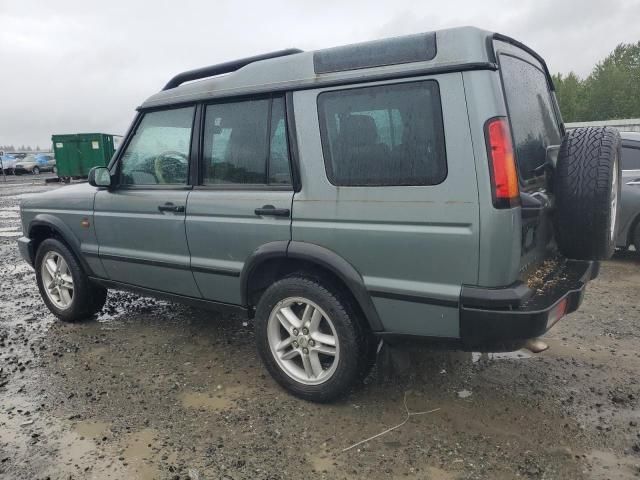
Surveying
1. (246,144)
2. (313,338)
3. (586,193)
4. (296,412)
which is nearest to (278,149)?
(246,144)

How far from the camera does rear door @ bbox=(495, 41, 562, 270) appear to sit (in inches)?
103

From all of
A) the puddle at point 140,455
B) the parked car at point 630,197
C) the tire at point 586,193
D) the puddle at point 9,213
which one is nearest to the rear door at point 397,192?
the tire at point 586,193

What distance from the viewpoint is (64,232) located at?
14.8 ft

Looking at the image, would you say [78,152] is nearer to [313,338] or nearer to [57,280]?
[57,280]

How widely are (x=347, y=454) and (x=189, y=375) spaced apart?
4.70 ft

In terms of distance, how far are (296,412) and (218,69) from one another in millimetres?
2410

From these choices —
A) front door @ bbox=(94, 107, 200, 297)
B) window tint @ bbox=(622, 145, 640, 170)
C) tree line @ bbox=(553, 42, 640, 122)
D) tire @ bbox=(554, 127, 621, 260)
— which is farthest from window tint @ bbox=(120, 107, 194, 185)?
tree line @ bbox=(553, 42, 640, 122)

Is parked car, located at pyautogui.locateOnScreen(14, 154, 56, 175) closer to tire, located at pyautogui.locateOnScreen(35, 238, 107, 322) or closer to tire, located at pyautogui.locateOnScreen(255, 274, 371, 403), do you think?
tire, located at pyautogui.locateOnScreen(35, 238, 107, 322)

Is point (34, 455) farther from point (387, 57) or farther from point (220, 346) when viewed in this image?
point (387, 57)

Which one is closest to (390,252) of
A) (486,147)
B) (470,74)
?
(486,147)

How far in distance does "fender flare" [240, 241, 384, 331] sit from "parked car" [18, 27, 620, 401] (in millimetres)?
11

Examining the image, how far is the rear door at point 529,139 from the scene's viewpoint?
103 inches

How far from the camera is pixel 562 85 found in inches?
2601

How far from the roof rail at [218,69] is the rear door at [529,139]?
51.5 inches
